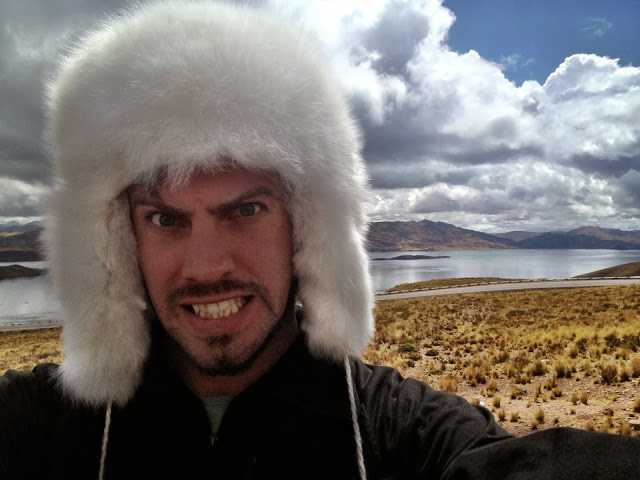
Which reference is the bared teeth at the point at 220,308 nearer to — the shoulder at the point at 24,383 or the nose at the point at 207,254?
the nose at the point at 207,254

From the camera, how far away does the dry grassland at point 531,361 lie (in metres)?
6.18

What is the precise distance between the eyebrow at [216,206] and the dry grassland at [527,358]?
1327mm

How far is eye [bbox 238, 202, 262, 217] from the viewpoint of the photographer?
1810 mm

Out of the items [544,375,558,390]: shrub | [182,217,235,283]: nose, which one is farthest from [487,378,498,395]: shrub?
[182,217,235,283]: nose

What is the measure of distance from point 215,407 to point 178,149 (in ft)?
3.93

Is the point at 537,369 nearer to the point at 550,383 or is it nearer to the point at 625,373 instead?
the point at 550,383

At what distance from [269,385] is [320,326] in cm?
36

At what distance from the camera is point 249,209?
1.83 meters

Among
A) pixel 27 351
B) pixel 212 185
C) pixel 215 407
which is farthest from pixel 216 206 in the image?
pixel 27 351

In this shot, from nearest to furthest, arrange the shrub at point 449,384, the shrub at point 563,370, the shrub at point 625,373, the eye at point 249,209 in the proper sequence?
1. the eye at point 249,209
2. the shrub at point 625,373
3. the shrub at point 449,384
4. the shrub at point 563,370

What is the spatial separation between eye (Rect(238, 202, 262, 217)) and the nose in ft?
0.39

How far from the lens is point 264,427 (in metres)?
1.75

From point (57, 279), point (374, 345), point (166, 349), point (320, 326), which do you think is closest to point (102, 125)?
point (57, 279)

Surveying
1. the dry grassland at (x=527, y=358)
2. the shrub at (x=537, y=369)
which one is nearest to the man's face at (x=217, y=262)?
the dry grassland at (x=527, y=358)
